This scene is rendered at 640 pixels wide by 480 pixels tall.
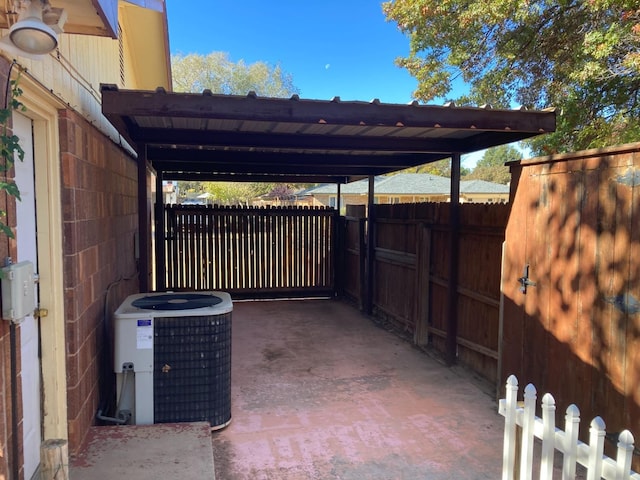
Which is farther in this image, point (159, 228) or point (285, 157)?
point (159, 228)

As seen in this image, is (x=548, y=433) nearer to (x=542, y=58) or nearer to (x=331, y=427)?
(x=331, y=427)

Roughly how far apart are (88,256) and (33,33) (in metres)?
1.70

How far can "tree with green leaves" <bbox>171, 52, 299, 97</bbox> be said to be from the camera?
25719 millimetres

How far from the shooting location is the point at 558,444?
1911 millimetres

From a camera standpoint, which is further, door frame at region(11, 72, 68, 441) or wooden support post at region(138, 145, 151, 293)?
wooden support post at region(138, 145, 151, 293)

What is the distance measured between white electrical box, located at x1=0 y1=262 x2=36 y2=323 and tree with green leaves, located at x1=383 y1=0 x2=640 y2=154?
7.28 meters

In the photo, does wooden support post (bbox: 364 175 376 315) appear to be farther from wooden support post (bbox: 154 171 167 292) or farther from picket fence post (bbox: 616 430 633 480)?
picket fence post (bbox: 616 430 633 480)

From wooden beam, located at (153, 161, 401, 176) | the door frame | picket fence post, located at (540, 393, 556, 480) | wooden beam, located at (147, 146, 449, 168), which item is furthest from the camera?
wooden beam, located at (153, 161, 401, 176)

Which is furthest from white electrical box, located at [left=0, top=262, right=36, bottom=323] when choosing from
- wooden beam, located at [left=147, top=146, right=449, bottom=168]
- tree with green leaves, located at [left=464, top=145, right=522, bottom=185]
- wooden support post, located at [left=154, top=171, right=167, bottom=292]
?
tree with green leaves, located at [left=464, top=145, right=522, bottom=185]

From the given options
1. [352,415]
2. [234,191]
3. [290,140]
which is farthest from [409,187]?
[352,415]

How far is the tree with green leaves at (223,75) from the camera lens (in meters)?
25.7

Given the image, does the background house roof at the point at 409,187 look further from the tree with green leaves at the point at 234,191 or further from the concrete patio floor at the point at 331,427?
the concrete patio floor at the point at 331,427

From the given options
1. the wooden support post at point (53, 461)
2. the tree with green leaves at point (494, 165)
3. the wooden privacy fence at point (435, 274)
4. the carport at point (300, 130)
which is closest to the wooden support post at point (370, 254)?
the wooden privacy fence at point (435, 274)

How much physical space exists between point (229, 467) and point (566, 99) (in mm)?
7921
